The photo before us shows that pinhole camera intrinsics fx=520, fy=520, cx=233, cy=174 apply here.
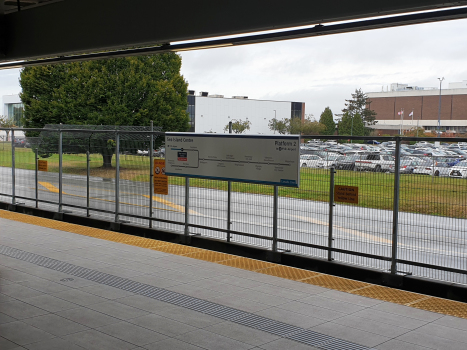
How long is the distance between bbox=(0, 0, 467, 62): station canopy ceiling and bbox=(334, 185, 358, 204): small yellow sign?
282cm

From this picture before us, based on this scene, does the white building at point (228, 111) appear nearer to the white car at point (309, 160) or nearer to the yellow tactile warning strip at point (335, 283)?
the white car at point (309, 160)

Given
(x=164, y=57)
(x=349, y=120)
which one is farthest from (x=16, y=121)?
(x=164, y=57)

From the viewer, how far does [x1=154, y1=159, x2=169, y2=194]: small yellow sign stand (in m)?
Answer: 11.0

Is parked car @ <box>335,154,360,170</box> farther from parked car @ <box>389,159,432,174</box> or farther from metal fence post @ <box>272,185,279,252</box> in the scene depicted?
metal fence post @ <box>272,185,279,252</box>

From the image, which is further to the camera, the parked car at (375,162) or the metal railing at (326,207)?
the parked car at (375,162)

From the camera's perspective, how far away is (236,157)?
31.1 feet

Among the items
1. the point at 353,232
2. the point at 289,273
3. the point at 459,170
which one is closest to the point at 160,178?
the point at 289,273

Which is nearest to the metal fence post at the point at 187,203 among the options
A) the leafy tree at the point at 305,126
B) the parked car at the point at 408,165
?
the parked car at the point at 408,165

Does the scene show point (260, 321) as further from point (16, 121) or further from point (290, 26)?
point (16, 121)

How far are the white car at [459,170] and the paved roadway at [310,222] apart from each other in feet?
2.04

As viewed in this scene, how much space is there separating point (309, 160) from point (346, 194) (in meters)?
0.89

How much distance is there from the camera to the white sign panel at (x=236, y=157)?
8750 mm

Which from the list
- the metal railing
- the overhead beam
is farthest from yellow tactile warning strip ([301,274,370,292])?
the overhead beam

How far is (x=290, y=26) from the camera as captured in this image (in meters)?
6.46
